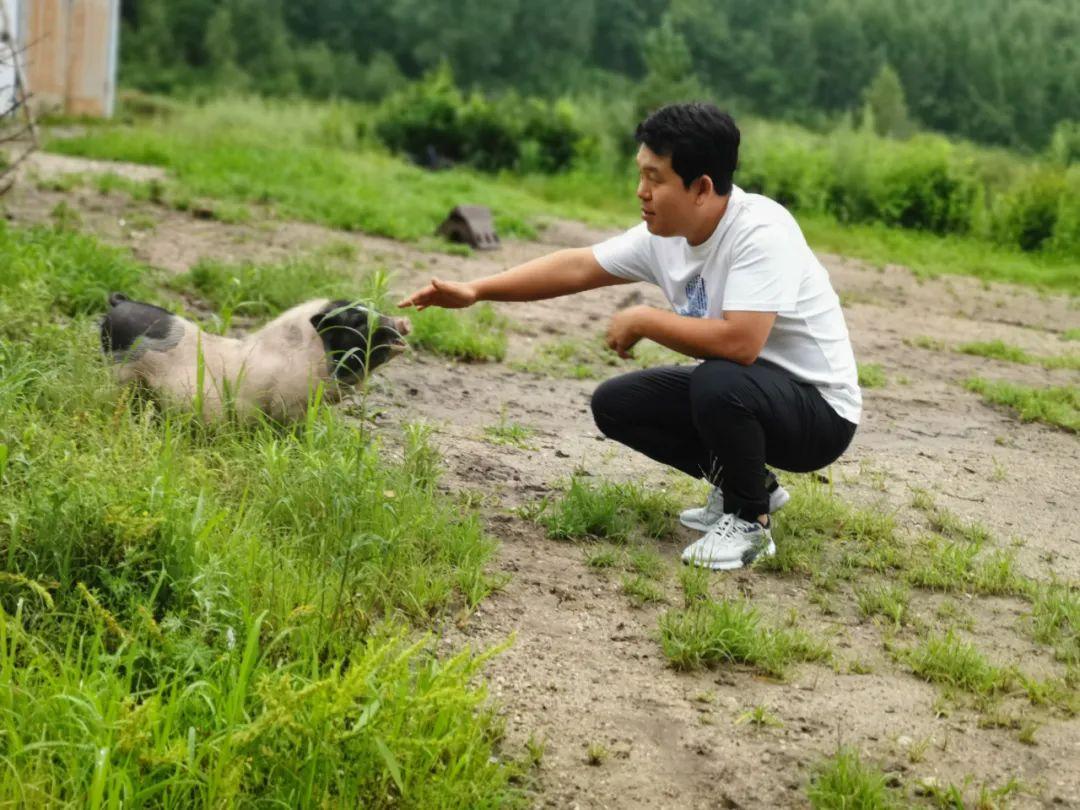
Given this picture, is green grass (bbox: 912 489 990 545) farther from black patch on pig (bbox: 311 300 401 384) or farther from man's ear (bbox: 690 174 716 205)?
black patch on pig (bbox: 311 300 401 384)

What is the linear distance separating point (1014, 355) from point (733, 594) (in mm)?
5172

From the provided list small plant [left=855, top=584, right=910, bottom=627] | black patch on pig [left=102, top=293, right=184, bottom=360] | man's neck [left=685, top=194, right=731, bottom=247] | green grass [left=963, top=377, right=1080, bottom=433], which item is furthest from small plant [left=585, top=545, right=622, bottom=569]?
green grass [left=963, top=377, right=1080, bottom=433]

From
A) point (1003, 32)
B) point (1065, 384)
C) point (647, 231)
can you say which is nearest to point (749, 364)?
point (647, 231)

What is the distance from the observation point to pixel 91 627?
3191 millimetres

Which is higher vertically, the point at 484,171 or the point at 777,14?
the point at 777,14

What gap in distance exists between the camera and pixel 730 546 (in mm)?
4125

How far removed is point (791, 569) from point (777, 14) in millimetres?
27559

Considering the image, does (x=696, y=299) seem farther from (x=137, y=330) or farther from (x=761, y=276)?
(x=137, y=330)

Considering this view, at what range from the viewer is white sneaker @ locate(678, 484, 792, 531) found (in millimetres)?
4406

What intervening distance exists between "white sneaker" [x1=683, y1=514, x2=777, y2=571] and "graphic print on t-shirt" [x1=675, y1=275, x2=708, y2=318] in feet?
2.10

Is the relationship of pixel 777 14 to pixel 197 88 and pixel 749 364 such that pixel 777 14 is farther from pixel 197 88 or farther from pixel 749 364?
pixel 749 364

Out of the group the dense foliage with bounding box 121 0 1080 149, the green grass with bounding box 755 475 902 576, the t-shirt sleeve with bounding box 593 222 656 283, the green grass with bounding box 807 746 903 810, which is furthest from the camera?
the dense foliage with bounding box 121 0 1080 149

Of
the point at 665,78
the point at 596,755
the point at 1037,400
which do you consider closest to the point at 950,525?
the point at 596,755

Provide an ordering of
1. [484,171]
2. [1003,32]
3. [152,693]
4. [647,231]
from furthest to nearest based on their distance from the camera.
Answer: [1003,32], [484,171], [647,231], [152,693]
